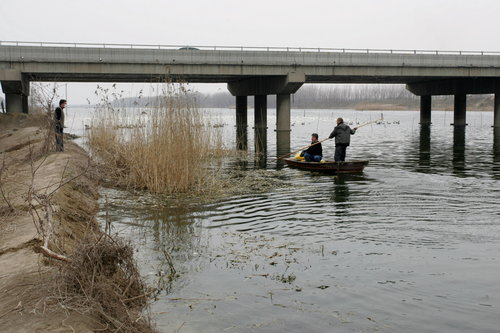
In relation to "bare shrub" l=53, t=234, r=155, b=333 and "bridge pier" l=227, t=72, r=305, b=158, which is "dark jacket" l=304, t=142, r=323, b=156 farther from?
"bare shrub" l=53, t=234, r=155, b=333

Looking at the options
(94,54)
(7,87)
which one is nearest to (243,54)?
(94,54)

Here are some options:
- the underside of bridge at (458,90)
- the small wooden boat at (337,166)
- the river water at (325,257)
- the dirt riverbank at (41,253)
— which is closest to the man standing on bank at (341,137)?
the small wooden boat at (337,166)

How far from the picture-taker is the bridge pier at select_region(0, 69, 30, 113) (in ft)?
111

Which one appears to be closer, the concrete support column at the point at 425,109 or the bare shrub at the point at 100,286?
the bare shrub at the point at 100,286

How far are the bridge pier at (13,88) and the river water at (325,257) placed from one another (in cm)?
2412

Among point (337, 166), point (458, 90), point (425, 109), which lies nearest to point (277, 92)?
point (458, 90)

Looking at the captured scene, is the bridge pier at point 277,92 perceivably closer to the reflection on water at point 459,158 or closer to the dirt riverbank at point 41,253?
the reflection on water at point 459,158

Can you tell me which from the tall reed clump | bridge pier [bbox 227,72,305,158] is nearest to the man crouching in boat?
the tall reed clump

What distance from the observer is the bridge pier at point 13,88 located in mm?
33750

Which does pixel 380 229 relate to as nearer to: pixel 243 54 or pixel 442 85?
pixel 243 54

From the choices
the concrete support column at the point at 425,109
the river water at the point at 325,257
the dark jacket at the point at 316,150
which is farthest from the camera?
the concrete support column at the point at 425,109

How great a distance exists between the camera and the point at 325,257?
26.8ft

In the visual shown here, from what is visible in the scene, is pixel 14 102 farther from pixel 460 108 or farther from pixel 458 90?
pixel 460 108

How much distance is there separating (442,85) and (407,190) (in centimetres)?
4288
